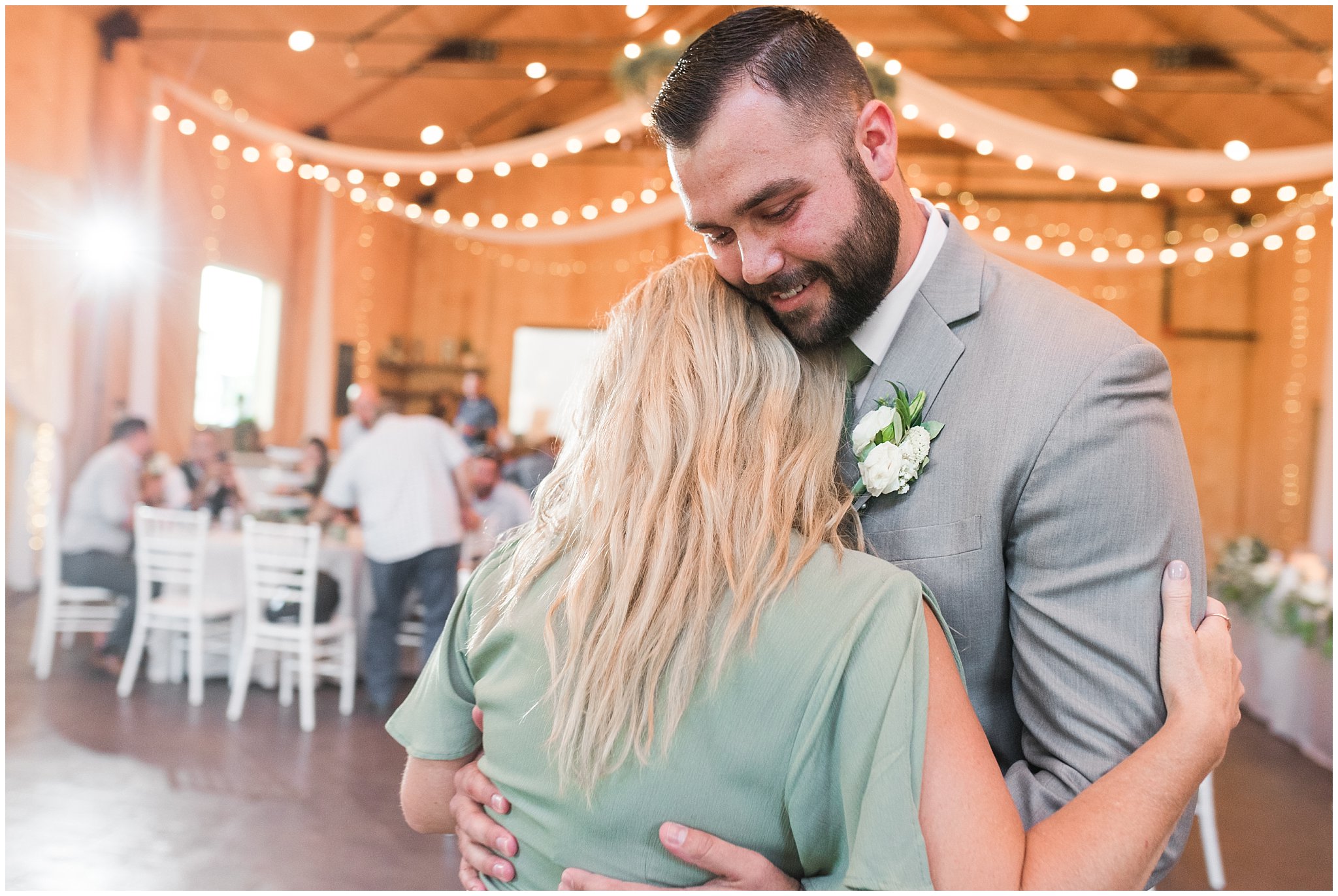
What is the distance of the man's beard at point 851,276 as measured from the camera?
4.23 ft

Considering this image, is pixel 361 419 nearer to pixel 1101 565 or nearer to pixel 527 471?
pixel 527 471

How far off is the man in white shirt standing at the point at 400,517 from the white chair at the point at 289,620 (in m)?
0.20

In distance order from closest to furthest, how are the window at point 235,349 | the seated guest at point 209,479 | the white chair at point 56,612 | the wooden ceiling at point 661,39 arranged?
the white chair at point 56,612
the seated guest at point 209,479
the wooden ceiling at point 661,39
the window at point 235,349

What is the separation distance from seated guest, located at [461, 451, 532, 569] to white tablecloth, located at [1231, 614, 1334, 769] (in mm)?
4061

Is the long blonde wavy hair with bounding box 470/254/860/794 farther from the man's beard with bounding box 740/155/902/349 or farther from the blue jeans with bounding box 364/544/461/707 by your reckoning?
the blue jeans with bounding box 364/544/461/707

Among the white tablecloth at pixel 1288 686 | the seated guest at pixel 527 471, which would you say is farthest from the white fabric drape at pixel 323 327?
the white tablecloth at pixel 1288 686

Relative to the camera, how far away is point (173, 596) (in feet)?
18.8

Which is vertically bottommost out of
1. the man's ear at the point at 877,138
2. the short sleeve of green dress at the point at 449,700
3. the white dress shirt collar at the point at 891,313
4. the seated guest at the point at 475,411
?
the short sleeve of green dress at the point at 449,700

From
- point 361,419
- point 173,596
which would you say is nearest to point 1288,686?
point 173,596

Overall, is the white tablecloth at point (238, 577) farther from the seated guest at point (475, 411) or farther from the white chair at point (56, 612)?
the seated guest at point (475, 411)

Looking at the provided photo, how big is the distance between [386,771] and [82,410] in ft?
16.8

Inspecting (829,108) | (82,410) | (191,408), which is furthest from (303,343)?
(829,108)

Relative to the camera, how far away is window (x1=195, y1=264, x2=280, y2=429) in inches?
376

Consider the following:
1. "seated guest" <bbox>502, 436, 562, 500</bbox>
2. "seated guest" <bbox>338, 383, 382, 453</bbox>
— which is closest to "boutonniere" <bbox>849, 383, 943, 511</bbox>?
"seated guest" <bbox>502, 436, 562, 500</bbox>
